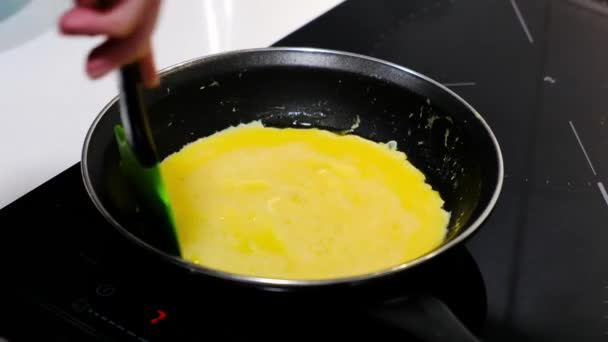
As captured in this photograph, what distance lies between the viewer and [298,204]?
0.73m

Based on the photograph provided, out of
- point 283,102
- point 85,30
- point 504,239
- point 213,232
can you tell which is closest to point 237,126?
point 283,102

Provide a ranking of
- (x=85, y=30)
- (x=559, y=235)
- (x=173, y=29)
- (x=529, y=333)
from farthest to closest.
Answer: (x=173, y=29)
(x=559, y=235)
(x=529, y=333)
(x=85, y=30)

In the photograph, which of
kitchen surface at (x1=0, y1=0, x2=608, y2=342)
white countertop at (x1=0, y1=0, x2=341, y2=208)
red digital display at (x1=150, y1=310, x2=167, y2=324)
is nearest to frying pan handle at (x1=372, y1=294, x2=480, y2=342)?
kitchen surface at (x1=0, y1=0, x2=608, y2=342)

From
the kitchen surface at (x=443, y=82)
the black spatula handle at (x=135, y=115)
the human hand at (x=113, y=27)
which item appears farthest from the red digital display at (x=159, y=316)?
the human hand at (x=113, y=27)

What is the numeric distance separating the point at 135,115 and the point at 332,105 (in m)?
0.38

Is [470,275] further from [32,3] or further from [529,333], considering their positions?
[32,3]

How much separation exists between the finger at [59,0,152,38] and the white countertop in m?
0.30

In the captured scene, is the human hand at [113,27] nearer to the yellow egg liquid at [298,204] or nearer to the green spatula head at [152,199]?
the green spatula head at [152,199]

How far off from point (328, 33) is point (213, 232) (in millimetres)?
462

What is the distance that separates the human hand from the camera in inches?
15.3

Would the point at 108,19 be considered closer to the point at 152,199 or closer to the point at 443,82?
the point at 152,199

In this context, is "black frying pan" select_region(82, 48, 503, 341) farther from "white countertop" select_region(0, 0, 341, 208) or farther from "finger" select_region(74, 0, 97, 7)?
"finger" select_region(74, 0, 97, 7)

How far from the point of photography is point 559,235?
0.70m

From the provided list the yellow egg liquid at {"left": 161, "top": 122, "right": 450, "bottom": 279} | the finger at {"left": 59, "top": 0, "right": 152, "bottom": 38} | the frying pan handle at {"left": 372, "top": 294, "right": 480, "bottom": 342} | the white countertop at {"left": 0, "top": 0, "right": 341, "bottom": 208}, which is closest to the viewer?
the finger at {"left": 59, "top": 0, "right": 152, "bottom": 38}
